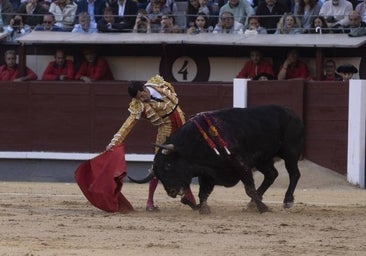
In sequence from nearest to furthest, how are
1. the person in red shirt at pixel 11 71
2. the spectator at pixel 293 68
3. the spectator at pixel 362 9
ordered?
1. the spectator at pixel 362 9
2. the spectator at pixel 293 68
3. the person in red shirt at pixel 11 71

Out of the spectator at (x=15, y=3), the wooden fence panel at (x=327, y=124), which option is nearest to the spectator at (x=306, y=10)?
the wooden fence panel at (x=327, y=124)

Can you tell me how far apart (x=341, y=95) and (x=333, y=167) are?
942 millimetres

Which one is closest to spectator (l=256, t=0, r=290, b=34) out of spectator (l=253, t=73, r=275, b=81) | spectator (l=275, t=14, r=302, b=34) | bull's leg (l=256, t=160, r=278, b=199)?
spectator (l=275, t=14, r=302, b=34)

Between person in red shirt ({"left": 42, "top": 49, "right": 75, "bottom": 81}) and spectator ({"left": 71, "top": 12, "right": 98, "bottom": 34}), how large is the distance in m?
0.43

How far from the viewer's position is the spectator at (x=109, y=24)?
15914mm

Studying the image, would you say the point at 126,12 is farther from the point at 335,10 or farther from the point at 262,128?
the point at 262,128

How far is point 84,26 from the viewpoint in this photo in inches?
634

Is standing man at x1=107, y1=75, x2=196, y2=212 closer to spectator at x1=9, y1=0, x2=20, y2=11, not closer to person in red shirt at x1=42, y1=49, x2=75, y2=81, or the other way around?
person in red shirt at x1=42, y1=49, x2=75, y2=81

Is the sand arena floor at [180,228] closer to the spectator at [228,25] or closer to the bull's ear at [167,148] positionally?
the bull's ear at [167,148]

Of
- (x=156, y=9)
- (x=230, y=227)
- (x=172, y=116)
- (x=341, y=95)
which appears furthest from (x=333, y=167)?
(x=230, y=227)

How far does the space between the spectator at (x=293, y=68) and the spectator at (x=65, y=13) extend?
10.6 feet

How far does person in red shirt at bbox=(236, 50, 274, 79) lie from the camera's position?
15312mm

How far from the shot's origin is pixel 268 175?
10.5 meters

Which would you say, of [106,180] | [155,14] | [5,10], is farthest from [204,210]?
[5,10]
